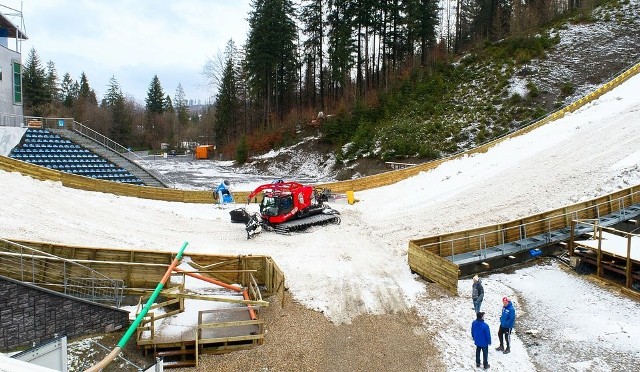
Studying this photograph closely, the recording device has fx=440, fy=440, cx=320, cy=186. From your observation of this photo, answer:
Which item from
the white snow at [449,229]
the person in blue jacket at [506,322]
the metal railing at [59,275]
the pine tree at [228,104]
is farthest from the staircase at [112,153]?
the pine tree at [228,104]

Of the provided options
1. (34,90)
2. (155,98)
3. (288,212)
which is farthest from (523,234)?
(155,98)

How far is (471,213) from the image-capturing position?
21.1m

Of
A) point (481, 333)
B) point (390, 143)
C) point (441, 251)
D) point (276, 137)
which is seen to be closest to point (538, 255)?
point (441, 251)

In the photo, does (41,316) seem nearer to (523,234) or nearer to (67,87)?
(523,234)

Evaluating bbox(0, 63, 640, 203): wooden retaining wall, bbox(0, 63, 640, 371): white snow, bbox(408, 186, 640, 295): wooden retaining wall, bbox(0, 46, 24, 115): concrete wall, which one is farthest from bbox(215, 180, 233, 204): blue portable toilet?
bbox(0, 46, 24, 115): concrete wall

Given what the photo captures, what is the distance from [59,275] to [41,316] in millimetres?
2598

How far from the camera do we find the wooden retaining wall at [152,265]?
44.2ft

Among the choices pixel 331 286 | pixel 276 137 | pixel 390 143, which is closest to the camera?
pixel 331 286

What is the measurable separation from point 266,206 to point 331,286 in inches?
333

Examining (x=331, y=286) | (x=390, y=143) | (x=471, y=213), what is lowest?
(x=331, y=286)

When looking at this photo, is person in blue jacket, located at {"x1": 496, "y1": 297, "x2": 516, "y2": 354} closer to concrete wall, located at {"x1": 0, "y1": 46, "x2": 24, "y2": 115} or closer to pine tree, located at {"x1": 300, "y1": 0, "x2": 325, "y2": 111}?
concrete wall, located at {"x1": 0, "y1": 46, "x2": 24, "y2": 115}

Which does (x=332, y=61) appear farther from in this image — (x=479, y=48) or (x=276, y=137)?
(x=479, y=48)

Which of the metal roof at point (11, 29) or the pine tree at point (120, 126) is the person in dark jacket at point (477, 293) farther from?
the pine tree at point (120, 126)

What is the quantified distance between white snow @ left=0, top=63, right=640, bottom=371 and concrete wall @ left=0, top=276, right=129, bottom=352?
5.73m
